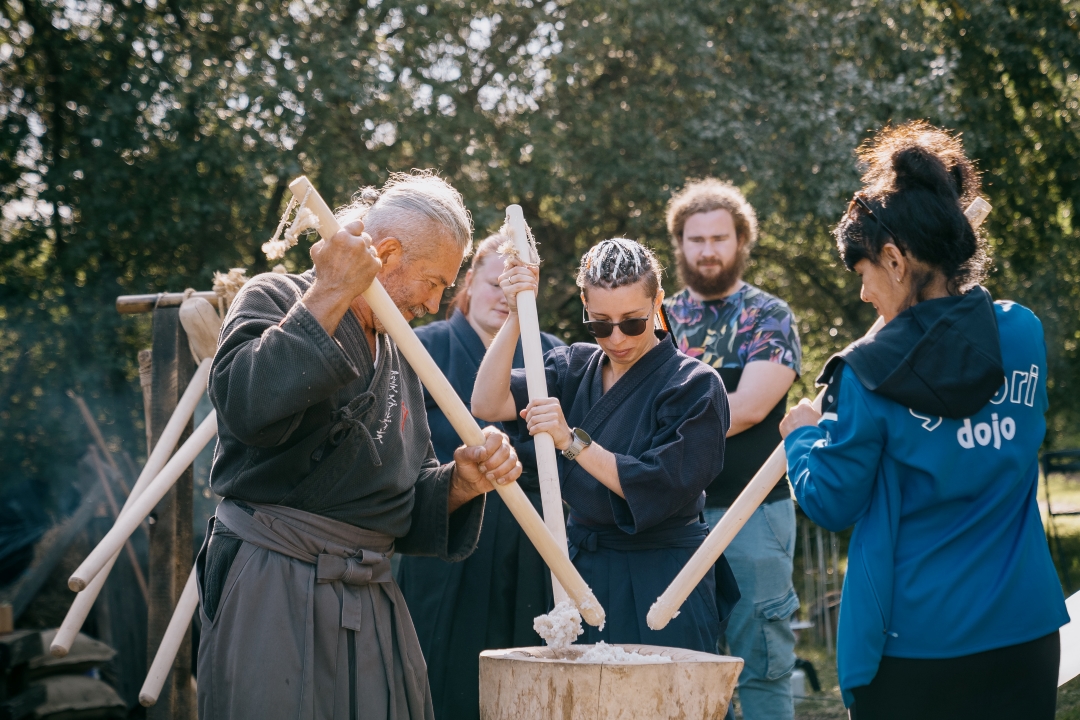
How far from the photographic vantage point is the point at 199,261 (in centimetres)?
728

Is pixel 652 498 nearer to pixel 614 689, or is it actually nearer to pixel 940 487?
pixel 614 689

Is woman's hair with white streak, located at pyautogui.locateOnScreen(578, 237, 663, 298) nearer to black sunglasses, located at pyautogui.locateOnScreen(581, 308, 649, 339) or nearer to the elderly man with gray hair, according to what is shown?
black sunglasses, located at pyautogui.locateOnScreen(581, 308, 649, 339)

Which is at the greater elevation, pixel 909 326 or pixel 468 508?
pixel 909 326

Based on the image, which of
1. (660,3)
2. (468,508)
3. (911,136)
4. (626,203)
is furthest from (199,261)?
(911,136)

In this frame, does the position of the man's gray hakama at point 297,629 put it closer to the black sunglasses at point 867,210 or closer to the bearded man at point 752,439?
the black sunglasses at point 867,210

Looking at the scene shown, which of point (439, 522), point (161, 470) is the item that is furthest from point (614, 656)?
point (161, 470)

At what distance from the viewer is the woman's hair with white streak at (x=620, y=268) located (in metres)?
2.79

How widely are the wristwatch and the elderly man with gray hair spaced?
1.03 ft

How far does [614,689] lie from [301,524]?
797mm

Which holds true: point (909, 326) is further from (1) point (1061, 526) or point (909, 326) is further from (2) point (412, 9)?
(1) point (1061, 526)

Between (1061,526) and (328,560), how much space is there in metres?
13.2

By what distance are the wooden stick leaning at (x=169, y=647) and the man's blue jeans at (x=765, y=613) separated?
6.36ft

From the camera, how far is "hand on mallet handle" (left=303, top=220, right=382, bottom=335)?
6.18ft

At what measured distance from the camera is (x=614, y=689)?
213 cm
